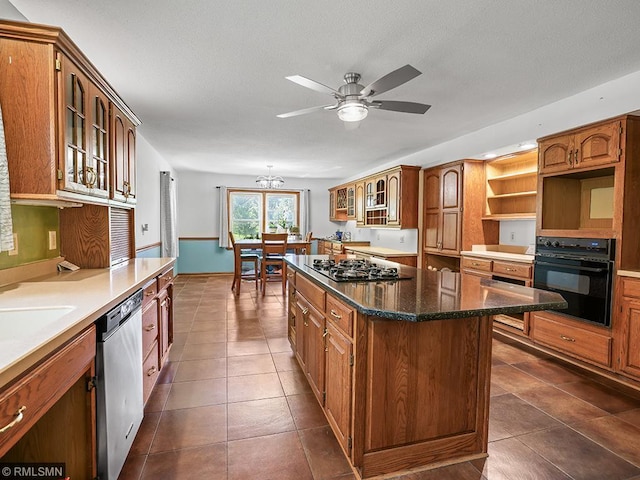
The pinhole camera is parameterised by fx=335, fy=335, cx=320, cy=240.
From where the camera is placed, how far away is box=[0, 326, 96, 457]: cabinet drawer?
827 mm

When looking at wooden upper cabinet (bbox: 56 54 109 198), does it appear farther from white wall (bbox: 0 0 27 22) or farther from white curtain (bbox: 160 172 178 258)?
white curtain (bbox: 160 172 178 258)

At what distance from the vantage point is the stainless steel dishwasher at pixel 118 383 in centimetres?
135

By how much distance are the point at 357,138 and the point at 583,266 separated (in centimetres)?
285

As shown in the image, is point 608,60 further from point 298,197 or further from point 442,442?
point 298,197

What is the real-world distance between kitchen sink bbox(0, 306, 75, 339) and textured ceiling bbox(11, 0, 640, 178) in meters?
1.56

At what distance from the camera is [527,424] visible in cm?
204

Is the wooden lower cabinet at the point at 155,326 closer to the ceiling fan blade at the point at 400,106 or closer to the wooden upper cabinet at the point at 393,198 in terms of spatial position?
the ceiling fan blade at the point at 400,106

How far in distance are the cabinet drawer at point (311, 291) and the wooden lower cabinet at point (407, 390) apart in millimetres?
228

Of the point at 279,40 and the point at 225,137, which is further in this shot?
the point at 225,137

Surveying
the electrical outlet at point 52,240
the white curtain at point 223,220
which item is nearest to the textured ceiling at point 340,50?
the electrical outlet at point 52,240

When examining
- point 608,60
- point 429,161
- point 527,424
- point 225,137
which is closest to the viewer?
point 527,424

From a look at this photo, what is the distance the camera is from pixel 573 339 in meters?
2.74

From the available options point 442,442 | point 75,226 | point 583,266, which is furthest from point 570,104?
point 75,226

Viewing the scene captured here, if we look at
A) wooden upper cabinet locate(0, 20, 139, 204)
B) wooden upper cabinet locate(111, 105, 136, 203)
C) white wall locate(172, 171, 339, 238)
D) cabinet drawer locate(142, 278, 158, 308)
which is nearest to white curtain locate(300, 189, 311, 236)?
white wall locate(172, 171, 339, 238)
